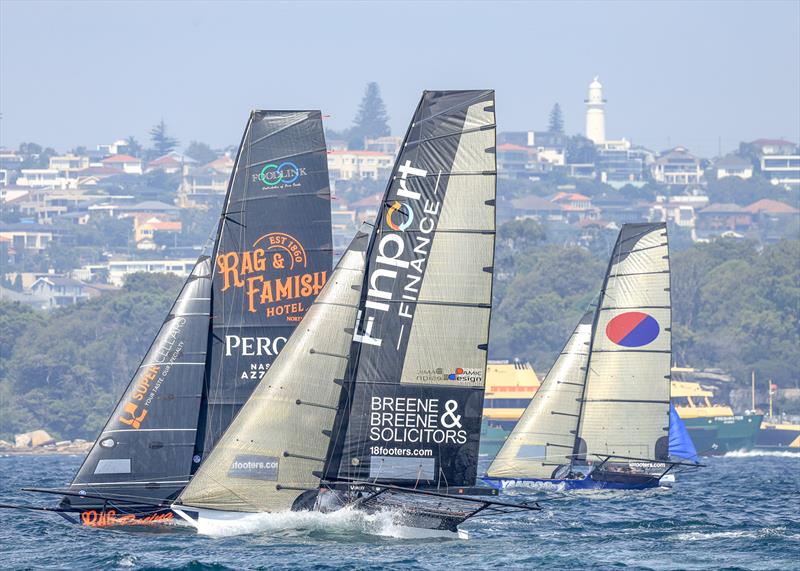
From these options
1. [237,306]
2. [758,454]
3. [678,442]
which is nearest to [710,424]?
[758,454]

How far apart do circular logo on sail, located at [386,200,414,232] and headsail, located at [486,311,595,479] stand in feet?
52.5

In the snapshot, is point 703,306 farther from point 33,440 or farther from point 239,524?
point 239,524

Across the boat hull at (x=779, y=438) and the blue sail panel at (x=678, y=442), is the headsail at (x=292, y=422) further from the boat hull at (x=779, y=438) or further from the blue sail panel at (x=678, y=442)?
the boat hull at (x=779, y=438)

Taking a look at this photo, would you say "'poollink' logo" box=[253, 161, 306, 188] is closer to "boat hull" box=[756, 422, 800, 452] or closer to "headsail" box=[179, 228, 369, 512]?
"headsail" box=[179, 228, 369, 512]

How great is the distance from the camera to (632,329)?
45.1 meters

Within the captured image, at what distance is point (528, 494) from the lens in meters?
43.2

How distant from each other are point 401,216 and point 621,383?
17.6 metres

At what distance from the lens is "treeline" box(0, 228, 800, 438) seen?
126m

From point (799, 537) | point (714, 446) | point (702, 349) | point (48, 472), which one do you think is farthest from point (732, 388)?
point (799, 537)

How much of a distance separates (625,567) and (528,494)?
51.8 feet

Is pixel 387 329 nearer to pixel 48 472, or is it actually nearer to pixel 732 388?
pixel 48 472

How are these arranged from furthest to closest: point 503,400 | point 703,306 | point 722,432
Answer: point 703,306, point 722,432, point 503,400

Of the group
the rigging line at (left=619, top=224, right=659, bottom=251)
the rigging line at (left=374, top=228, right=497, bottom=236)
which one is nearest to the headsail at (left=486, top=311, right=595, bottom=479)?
the rigging line at (left=619, top=224, right=659, bottom=251)

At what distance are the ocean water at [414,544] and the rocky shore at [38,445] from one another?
3162 inches
